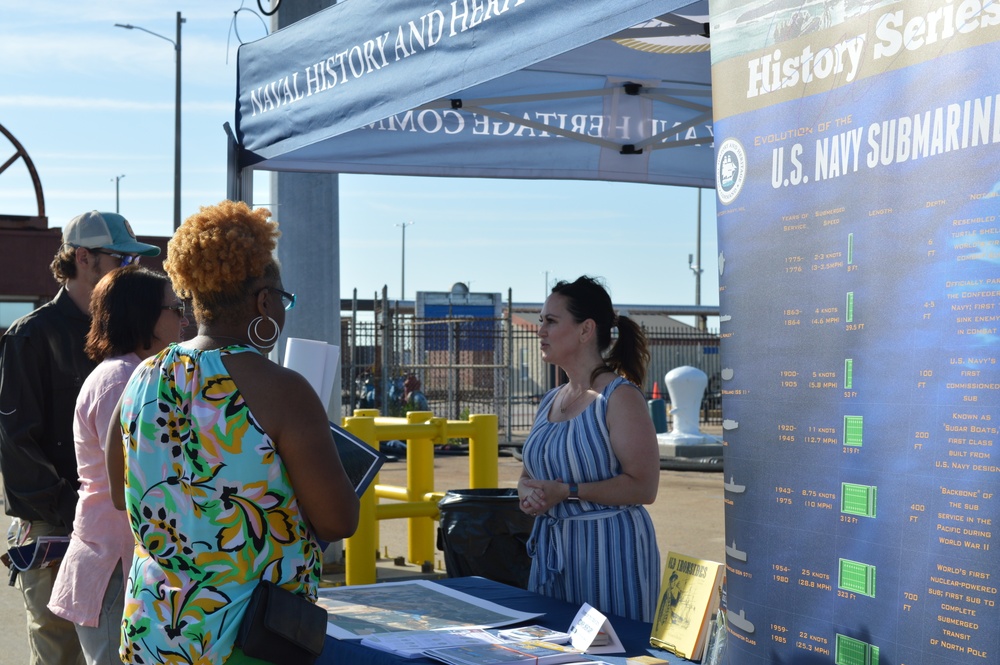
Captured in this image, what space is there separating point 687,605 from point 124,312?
1.86m

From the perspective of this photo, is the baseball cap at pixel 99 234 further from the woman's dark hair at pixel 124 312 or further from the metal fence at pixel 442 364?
the metal fence at pixel 442 364

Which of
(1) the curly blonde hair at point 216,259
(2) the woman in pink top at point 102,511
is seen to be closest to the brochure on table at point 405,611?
(2) the woman in pink top at point 102,511

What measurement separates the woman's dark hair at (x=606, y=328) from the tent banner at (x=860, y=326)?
5.50 ft

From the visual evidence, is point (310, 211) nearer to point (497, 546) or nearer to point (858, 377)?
point (497, 546)

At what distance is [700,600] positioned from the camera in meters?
2.58

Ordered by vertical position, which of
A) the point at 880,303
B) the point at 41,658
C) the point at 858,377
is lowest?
the point at 41,658

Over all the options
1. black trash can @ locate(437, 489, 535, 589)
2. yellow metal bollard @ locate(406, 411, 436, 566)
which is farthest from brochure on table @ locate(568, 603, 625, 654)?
yellow metal bollard @ locate(406, 411, 436, 566)

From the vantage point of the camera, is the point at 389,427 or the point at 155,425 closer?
the point at 155,425

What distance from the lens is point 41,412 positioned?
11.5 feet

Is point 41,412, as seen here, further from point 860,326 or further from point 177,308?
point 860,326

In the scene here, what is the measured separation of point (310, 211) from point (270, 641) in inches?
188

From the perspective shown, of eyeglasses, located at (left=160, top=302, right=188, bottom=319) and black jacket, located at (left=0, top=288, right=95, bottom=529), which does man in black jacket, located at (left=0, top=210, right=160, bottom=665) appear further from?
eyeglasses, located at (left=160, top=302, right=188, bottom=319)

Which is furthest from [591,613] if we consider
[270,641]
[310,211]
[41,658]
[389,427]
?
[310,211]

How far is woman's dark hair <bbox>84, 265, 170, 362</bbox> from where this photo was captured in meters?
3.23
